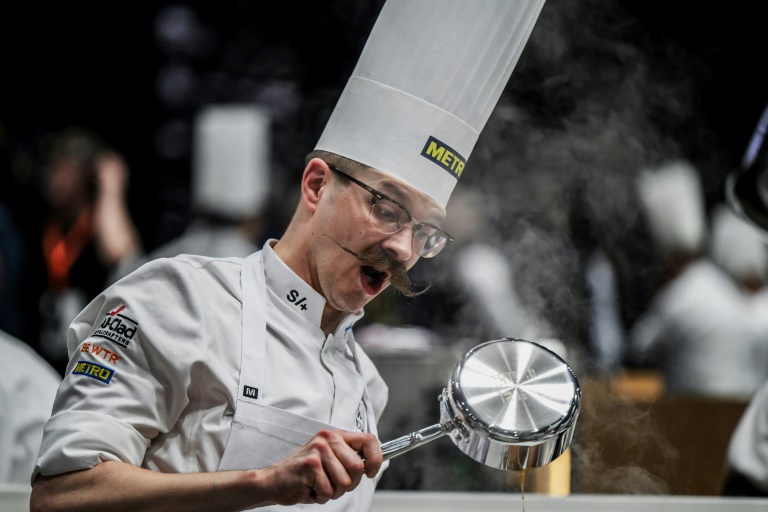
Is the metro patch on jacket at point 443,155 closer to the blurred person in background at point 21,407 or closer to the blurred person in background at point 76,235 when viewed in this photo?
the blurred person in background at point 21,407

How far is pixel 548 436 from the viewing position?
1.28 m

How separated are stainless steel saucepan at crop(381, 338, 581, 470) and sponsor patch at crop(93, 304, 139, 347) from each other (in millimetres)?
408

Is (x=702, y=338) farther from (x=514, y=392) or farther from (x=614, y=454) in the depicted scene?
(x=514, y=392)

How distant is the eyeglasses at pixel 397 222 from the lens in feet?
5.00

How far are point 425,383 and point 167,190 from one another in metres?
2.21

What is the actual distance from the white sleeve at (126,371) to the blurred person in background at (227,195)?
5.84 ft

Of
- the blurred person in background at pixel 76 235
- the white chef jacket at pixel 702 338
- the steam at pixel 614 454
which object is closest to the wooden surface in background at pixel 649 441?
the steam at pixel 614 454

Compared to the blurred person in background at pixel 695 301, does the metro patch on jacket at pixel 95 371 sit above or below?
above

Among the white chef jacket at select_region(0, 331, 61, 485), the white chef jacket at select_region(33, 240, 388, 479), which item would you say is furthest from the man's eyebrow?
the white chef jacket at select_region(0, 331, 61, 485)

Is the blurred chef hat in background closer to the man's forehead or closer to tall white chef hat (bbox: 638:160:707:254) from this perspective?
tall white chef hat (bbox: 638:160:707:254)

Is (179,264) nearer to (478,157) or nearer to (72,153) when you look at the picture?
(478,157)

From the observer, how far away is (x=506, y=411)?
1289 millimetres

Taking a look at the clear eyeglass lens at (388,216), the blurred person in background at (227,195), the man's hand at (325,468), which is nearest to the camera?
the man's hand at (325,468)

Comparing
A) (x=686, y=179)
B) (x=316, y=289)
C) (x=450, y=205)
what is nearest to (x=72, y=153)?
(x=450, y=205)
